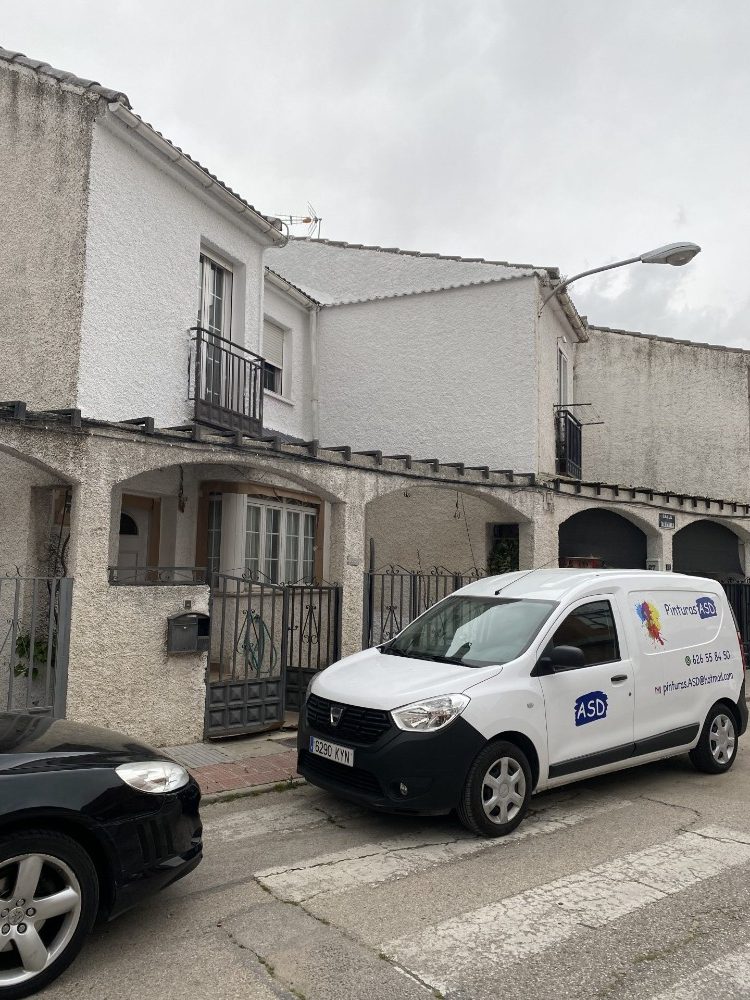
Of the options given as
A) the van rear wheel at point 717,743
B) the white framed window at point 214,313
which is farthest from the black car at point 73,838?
the white framed window at point 214,313

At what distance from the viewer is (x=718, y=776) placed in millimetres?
6750

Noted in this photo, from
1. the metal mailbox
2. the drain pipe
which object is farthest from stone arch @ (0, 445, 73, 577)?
the drain pipe

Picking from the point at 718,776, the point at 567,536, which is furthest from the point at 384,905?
the point at 567,536

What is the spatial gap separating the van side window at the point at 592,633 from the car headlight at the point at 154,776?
297cm

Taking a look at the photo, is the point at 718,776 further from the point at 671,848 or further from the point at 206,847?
the point at 206,847

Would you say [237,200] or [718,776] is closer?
[718,776]

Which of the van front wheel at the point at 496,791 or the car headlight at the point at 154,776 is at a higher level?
the car headlight at the point at 154,776

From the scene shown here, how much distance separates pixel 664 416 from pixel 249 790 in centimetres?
1367

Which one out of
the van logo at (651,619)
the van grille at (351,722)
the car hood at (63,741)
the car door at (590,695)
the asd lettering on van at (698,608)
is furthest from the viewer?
the asd lettering on van at (698,608)

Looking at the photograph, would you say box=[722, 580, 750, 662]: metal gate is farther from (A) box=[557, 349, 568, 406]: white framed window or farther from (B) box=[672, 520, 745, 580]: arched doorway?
(A) box=[557, 349, 568, 406]: white framed window

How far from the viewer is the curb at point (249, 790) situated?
18.9ft

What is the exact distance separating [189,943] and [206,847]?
131 cm

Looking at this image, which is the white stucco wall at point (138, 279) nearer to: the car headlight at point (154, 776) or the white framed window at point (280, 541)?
the white framed window at point (280, 541)

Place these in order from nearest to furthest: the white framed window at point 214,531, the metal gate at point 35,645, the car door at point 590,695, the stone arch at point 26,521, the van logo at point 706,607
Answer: the car door at point 590,695 < the metal gate at point 35,645 < the van logo at point 706,607 < the stone arch at point 26,521 < the white framed window at point 214,531
